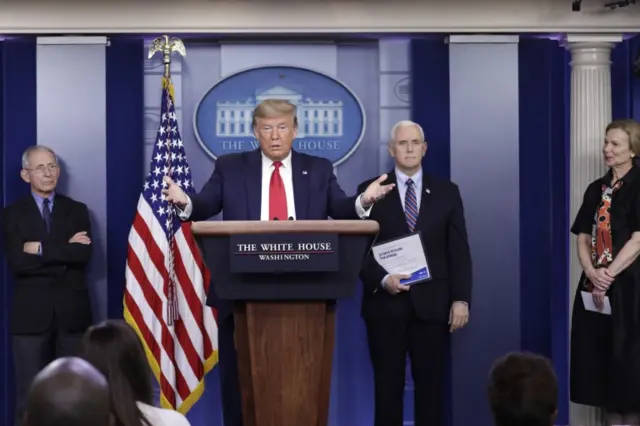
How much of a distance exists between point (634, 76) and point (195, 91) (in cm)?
257

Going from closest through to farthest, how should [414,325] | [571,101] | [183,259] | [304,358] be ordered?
[304,358]
[414,325]
[183,259]
[571,101]

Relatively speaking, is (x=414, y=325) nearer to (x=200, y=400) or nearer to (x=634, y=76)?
(x=200, y=400)

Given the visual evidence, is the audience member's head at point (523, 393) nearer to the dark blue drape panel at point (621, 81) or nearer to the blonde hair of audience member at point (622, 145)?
the blonde hair of audience member at point (622, 145)

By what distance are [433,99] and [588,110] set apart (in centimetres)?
90

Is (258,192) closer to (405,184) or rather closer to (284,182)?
(284,182)

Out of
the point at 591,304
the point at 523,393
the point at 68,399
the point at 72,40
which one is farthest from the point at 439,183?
the point at 68,399

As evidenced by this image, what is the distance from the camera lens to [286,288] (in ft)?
12.3

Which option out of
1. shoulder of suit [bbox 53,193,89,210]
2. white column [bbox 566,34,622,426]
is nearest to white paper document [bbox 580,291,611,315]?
white column [bbox 566,34,622,426]

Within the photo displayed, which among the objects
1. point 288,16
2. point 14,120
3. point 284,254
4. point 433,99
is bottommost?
point 284,254

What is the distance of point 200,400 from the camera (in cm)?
645

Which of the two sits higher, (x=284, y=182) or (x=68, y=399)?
(x=284, y=182)

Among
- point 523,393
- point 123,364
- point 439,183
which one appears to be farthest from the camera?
point 439,183

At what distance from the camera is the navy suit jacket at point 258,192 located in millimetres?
4461

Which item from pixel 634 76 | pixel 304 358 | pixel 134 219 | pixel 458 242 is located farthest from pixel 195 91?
pixel 304 358
